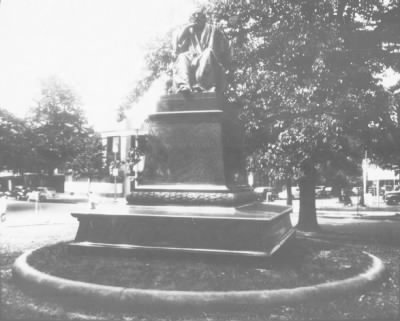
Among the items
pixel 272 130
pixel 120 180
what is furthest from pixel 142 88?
pixel 120 180

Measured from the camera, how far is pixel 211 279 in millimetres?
5570

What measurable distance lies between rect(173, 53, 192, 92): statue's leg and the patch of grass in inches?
125

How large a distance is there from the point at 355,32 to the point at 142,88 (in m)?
7.97

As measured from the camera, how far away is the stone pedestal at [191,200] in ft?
20.9

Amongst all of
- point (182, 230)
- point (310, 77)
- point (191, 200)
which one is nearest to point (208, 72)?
point (191, 200)

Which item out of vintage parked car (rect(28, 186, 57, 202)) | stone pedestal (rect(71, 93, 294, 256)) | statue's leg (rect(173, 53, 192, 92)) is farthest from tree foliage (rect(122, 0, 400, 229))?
vintage parked car (rect(28, 186, 57, 202))

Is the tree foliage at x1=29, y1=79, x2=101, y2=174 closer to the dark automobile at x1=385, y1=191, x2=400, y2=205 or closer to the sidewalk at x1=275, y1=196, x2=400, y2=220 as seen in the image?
the sidewalk at x1=275, y1=196, x2=400, y2=220

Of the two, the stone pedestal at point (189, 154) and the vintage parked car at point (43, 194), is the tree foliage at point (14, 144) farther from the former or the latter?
the stone pedestal at point (189, 154)

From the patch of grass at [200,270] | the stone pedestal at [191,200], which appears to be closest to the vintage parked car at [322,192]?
the stone pedestal at [191,200]

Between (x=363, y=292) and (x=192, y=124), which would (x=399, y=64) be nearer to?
(x=192, y=124)

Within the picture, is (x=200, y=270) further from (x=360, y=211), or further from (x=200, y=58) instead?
(x=360, y=211)

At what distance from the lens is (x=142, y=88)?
17.6 meters

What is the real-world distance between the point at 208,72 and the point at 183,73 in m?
0.47

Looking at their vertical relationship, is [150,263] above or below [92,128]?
below
